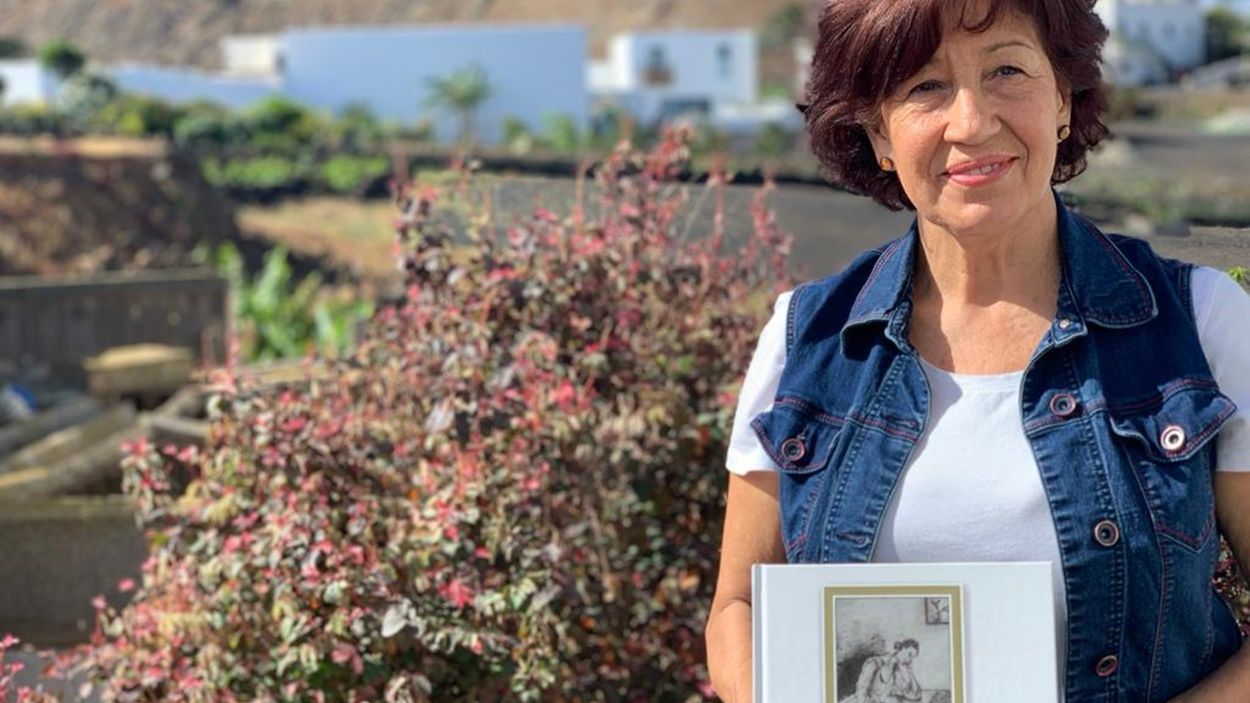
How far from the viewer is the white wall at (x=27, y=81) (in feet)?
180

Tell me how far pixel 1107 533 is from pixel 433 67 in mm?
61443

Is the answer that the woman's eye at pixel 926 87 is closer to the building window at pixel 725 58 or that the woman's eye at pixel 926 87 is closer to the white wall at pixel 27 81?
the white wall at pixel 27 81

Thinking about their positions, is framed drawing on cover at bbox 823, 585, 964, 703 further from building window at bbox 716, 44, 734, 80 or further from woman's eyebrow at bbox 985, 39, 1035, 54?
building window at bbox 716, 44, 734, 80

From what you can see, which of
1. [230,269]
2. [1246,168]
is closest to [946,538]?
[230,269]

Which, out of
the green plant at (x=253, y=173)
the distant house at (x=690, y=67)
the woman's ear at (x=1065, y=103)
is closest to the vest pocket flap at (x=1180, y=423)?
the woman's ear at (x=1065, y=103)

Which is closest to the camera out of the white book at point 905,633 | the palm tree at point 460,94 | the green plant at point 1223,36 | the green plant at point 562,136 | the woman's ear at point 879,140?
the white book at point 905,633

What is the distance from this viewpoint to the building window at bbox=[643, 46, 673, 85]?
7250 centimetres

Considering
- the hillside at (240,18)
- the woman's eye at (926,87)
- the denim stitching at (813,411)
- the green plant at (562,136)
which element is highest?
the hillside at (240,18)

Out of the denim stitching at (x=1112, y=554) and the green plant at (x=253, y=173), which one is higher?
the green plant at (x=253, y=173)

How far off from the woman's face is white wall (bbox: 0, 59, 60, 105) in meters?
54.3

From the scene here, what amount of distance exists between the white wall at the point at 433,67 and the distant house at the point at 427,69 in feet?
0.10

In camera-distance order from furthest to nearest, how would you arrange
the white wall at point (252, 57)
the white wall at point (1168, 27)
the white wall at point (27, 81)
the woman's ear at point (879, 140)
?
the white wall at point (1168, 27), the white wall at point (252, 57), the white wall at point (27, 81), the woman's ear at point (879, 140)

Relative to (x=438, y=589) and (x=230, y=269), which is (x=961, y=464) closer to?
(x=438, y=589)

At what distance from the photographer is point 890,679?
6.30ft
